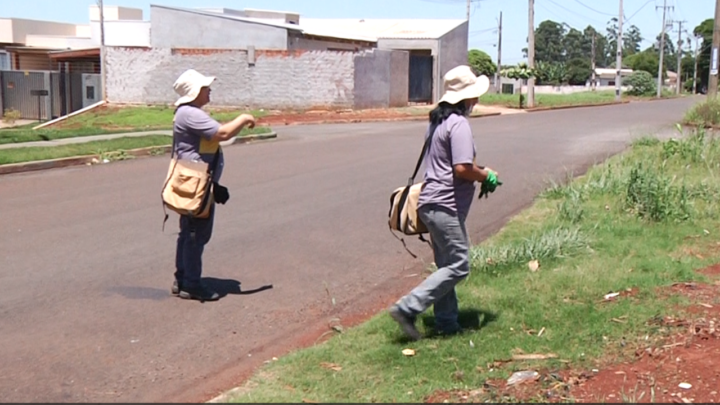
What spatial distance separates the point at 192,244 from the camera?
21.8 ft

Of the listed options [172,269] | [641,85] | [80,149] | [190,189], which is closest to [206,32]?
[80,149]

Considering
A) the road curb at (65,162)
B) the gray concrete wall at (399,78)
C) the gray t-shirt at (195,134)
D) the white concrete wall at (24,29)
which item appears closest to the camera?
the gray t-shirt at (195,134)

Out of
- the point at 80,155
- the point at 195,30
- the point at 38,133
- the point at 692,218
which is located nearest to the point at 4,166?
the point at 80,155

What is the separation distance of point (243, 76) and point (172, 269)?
91.0 feet

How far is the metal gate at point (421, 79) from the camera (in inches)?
1494

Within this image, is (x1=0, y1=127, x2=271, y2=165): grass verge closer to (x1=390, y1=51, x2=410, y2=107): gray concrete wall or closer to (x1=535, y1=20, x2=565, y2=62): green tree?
(x1=390, y1=51, x2=410, y2=107): gray concrete wall

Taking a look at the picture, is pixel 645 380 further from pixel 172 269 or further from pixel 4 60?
pixel 4 60

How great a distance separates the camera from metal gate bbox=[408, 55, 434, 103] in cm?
3794

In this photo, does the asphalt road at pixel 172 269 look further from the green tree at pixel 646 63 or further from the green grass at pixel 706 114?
the green tree at pixel 646 63

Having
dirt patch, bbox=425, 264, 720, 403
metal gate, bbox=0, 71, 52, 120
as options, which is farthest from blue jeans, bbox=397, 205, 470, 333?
metal gate, bbox=0, 71, 52, 120

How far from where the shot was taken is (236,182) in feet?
43.0

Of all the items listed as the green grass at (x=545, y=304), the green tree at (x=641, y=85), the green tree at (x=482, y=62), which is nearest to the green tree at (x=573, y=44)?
the green tree at (x=482, y=62)

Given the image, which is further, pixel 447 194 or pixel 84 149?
pixel 84 149

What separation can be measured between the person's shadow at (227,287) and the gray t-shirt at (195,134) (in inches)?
40.7
